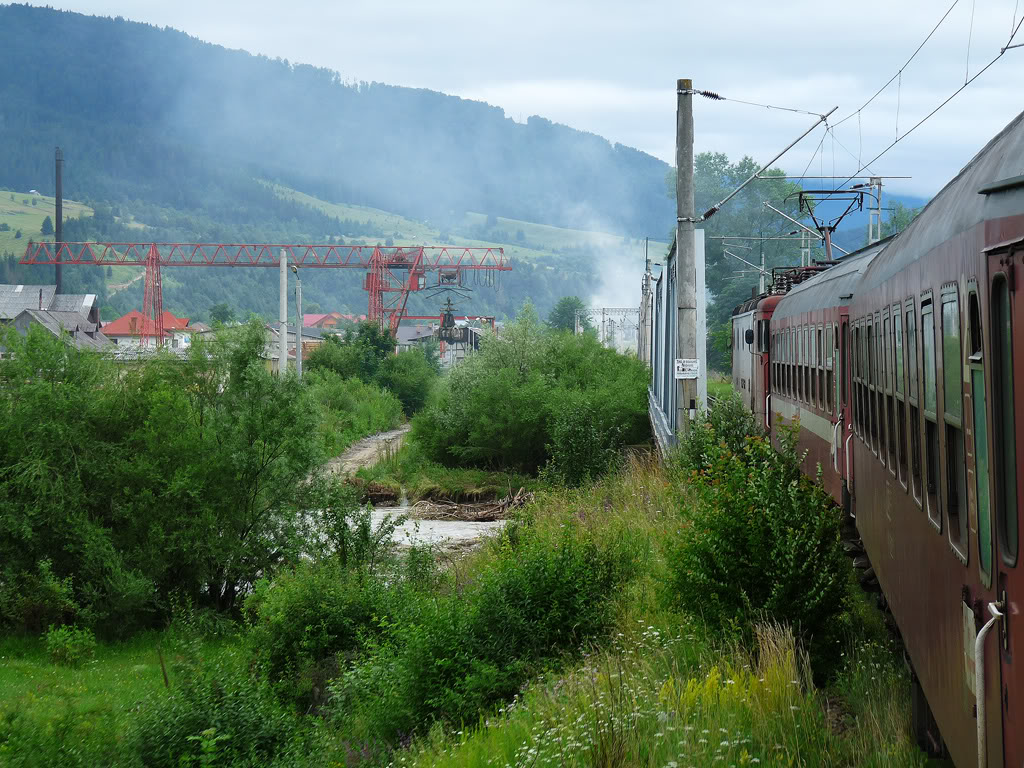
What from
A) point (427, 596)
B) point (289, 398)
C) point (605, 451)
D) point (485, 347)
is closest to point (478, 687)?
point (427, 596)

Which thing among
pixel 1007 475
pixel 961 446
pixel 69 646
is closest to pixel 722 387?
pixel 69 646

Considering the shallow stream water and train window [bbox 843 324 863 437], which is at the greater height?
train window [bbox 843 324 863 437]

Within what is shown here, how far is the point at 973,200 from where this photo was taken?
14.1 ft

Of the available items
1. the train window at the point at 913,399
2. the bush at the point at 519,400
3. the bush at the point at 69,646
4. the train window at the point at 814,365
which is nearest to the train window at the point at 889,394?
the train window at the point at 913,399

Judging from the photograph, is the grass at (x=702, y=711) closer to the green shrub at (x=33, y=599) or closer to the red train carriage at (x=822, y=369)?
the red train carriage at (x=822, y=369)

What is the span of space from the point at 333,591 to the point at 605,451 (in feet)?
49.2

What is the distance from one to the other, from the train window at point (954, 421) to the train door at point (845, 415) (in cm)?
559

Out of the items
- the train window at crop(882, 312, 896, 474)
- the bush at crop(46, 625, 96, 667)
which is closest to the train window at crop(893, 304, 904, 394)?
the train window at crop(882, 312, 896, 474)

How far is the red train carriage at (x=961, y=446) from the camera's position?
11.3 ft

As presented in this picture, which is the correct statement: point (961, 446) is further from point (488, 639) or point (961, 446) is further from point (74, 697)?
point (74, 697)

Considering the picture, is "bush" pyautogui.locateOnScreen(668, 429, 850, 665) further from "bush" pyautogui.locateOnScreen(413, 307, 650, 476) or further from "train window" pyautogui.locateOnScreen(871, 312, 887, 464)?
"bush" pyautogui.locateOnScreen(413, 307, 650, 476)

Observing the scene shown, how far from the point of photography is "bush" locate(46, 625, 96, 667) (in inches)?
899

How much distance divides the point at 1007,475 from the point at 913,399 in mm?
2401

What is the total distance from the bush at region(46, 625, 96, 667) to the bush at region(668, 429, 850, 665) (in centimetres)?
1665
